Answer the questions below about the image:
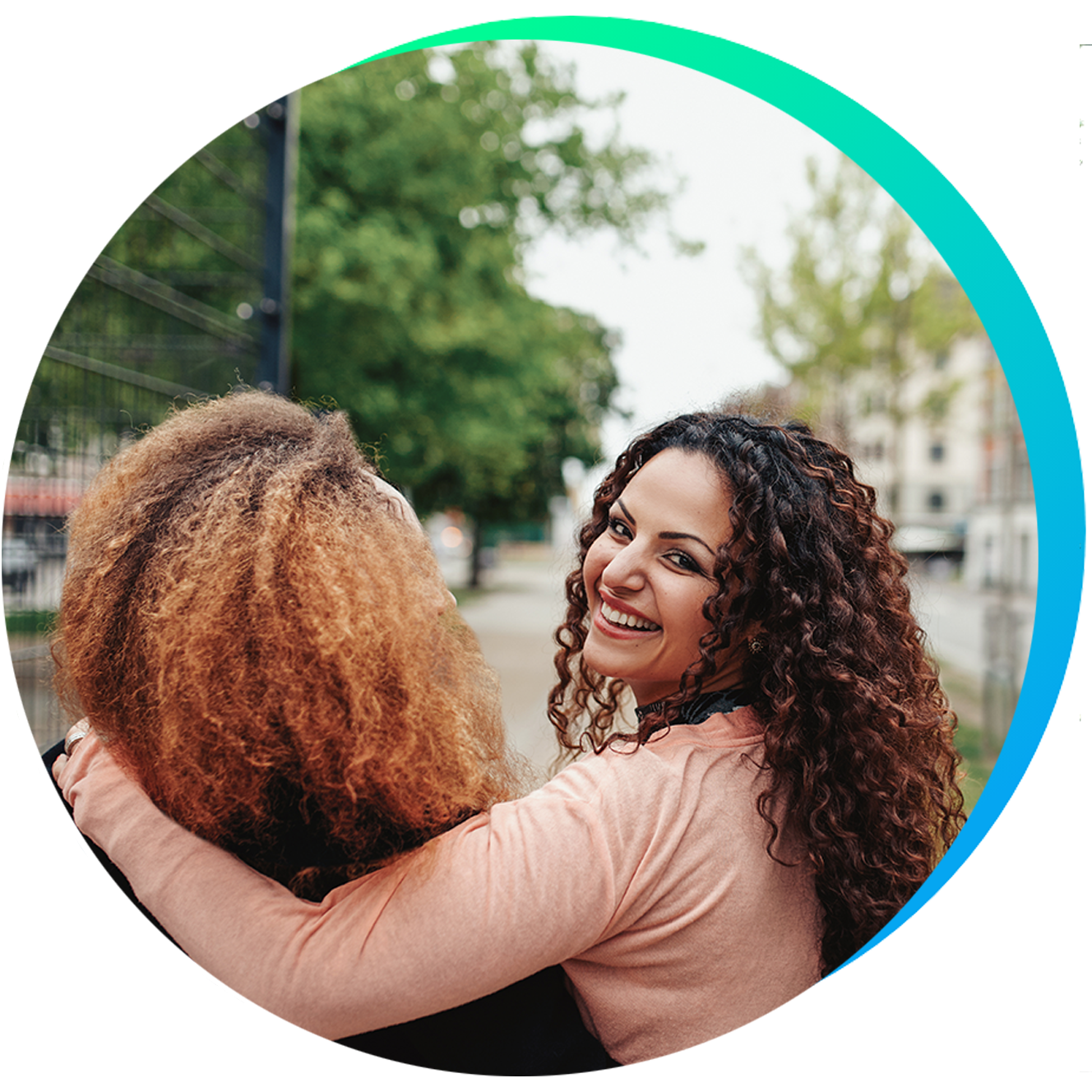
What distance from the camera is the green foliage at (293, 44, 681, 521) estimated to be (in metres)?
11.4

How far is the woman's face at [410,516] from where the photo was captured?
4.96 ft

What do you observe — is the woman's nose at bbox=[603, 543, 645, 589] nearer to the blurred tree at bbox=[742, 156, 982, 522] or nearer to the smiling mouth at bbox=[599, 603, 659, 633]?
the smiling mouth at bbox=[599, 603, 659, 633]

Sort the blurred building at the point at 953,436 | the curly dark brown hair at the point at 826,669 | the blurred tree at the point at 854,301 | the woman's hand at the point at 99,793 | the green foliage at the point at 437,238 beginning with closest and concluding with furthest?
1. the woman's hand at the point at 99,793
2. the curly dark brown hair at the point at 826,669
3. the blurred building at the point at 953,436
4. the green foliage at the point at 437,238
5. the blurred tree at the point at 854,301

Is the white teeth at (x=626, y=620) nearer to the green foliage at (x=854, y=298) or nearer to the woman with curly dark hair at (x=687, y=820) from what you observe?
the woman with curly dark hair at (x=687, y=820)

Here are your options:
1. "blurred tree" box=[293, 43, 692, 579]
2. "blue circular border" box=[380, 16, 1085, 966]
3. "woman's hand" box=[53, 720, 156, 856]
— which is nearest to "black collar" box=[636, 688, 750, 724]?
"blue circular border" box=[380, 16, 1085, 966]

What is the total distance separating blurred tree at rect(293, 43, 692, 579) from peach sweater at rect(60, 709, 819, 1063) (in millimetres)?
9999

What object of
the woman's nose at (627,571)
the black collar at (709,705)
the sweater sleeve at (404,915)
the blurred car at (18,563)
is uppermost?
the woman's nose at (627,571)

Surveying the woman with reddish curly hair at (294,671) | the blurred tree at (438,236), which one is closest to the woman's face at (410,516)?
the woman with reddish curly hair at (294,671)

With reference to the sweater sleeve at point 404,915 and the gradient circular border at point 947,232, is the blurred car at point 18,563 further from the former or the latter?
the sweater sleeve at point 404,915

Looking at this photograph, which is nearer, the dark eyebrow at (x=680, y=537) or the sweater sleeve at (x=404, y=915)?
the sweater sleeve at (x=404, y=915)

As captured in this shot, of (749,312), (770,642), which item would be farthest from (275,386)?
(749,312)

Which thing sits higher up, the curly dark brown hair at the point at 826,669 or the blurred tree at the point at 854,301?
the blurred tree at the point at 854,301

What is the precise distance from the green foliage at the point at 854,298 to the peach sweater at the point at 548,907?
41.5 feet

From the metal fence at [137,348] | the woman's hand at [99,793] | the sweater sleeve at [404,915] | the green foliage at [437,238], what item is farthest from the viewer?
the green foliage at [437,238]
